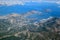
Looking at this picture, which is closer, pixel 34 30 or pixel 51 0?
pixel 34 30

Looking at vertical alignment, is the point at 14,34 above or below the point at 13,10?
below

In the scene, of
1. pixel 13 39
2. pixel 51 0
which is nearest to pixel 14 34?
pixel 13 39

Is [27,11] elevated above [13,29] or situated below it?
above

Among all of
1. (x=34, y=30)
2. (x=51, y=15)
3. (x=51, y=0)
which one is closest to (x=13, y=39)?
(x=34, y=30)

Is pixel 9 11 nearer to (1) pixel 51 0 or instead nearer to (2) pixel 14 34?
(2) pixel 14 34

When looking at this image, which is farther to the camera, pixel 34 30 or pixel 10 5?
pixel 10 5

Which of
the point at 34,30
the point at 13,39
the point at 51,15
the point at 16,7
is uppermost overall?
the point at 16,7

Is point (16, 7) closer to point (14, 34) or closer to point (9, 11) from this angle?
point (9, 11)

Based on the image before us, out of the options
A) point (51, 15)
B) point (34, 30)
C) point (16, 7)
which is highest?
point (16, 7)
